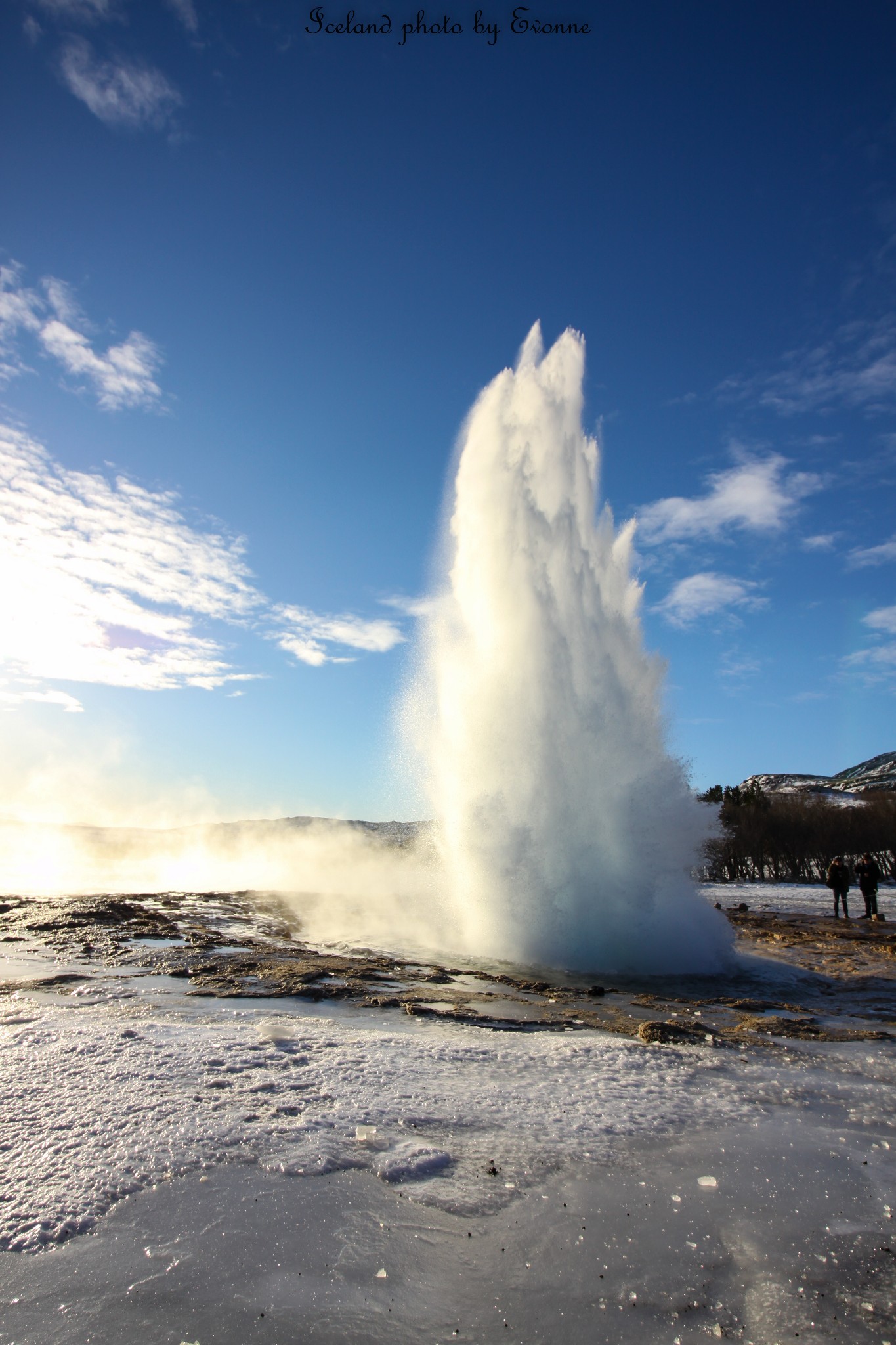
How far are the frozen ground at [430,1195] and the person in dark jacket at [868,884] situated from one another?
19.7 metres

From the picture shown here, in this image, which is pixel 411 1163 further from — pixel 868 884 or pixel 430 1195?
pixel 868 884

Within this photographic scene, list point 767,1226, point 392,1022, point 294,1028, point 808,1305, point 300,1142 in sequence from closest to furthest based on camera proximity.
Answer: point 808,1305
point 767,1226
point 300,1142
point 294,1028
point 392,1022

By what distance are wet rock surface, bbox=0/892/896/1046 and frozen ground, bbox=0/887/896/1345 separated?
5.96ft

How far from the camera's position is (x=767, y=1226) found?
373 centimetres

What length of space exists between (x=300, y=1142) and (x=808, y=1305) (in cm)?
307

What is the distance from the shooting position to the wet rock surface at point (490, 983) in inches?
338

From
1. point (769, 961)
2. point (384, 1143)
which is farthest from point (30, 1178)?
point (769, 961)

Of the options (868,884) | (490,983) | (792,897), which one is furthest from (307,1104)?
(792,897)

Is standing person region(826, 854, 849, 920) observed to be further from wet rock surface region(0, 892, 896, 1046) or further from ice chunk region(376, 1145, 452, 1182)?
ice chunk region(376, 1145, 452, 1182)

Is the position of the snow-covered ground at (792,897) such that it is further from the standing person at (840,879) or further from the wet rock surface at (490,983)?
the wet rock surface at (490,983)

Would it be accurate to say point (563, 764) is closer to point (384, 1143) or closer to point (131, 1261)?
point (384, 1143)

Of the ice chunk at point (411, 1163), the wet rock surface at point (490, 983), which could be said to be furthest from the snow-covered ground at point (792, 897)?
the ice chunk at point (411, 1163)

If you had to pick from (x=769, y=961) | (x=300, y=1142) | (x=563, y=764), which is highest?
(x=563, y=764)

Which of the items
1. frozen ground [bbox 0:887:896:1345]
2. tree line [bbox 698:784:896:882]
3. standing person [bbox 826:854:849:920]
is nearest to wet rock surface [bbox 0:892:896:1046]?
frozen ground [bbox 0:887:896:1345]
